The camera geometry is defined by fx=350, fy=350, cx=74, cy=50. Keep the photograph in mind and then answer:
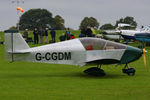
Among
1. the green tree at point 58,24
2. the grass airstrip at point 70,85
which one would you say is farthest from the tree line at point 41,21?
the grass airstrip at point 70,85

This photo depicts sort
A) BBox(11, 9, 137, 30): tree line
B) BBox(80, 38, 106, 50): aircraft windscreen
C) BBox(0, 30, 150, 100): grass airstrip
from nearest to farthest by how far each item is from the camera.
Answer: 1. BBox(0, 30, 150, 100): grass airstrip
2. BBox(80, 38, 106, 50): aircraft windscreen
3. BBox(11, 9, 137, 30): tree line

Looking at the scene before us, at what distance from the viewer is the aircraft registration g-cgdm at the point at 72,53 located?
1364 centimetres

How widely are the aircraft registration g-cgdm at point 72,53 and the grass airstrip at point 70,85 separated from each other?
0.70 metres

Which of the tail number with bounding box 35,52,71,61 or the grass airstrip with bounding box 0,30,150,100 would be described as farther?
the tail number with bounding box 35,52,71,61

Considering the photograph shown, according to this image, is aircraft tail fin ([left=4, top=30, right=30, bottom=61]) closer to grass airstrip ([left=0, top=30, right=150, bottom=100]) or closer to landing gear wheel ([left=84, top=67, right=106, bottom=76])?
grass airstrip ([left=0, top=30, right=150, bottom=100])

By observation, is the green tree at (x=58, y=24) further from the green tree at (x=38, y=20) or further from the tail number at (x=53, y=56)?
the tail number at (x=53, y=56)

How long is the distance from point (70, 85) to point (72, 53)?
210 centimetres

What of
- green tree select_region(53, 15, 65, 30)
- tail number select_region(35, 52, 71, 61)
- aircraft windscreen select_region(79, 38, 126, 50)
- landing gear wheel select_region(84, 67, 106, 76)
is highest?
green tree select_region(53, 15, 65, 30)

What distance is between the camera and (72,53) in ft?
45.2

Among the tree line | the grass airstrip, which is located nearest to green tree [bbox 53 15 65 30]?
the tree line

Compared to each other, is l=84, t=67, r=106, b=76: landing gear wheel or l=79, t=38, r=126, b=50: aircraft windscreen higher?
l=79, t=38, r=126, b=50: aircraft windscreen

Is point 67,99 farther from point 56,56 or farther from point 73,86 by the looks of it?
point 56,56

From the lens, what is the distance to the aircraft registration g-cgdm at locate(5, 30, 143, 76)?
13641mm

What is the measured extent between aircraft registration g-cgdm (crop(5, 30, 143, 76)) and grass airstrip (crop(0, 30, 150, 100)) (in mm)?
703
